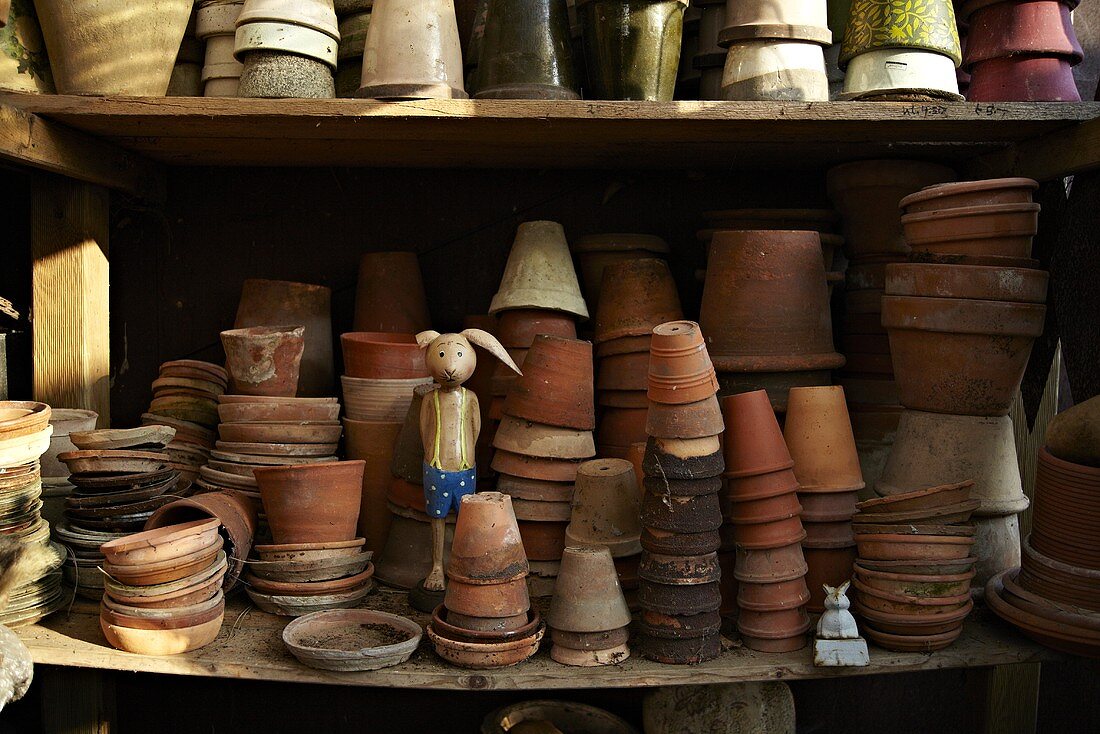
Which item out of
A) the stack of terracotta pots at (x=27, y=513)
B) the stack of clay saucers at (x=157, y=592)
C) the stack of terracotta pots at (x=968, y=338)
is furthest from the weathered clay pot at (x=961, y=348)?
the stack of terracotta pots at (x=27, y=513)

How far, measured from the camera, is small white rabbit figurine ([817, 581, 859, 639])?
194 centimetres

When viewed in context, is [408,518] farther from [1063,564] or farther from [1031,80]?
[1031,80]

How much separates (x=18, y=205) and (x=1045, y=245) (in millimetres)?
2818

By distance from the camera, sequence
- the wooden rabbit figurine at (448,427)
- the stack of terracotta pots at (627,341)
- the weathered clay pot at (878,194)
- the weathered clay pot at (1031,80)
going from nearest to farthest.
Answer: the wooden rabbit figurine at (448,427), the weathered clay pot at (1031,80), the stack of terracotta pots at (627,341), the weathered clay pot at (878,194)

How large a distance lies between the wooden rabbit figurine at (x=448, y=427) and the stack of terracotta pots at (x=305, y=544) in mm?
191

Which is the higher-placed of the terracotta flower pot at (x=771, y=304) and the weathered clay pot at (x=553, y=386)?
the terracotta flower pot at (x=771, y=304)

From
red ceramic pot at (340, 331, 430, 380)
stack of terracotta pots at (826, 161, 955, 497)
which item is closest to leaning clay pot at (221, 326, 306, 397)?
red ceramic pot at (340, 331, 430, 380)

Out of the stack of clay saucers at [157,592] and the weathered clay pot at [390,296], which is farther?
the weathered clay pot at [390,296]

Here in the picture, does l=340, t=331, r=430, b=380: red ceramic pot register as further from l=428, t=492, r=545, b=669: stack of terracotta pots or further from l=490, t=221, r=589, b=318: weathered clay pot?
l=428, t=492, r=545, b=669: stack of terracotta pots

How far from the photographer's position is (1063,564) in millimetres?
1948

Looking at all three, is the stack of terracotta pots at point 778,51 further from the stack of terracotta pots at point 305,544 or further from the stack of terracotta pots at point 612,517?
the stack of terracotta pots at point 305,544

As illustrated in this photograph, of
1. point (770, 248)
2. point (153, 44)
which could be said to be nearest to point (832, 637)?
point (770, 248)

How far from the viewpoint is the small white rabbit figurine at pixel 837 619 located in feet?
6.37

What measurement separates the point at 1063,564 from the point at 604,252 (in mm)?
1327
